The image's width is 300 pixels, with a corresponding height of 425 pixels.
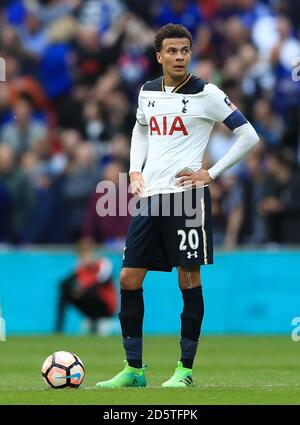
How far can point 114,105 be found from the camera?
19.4 metres

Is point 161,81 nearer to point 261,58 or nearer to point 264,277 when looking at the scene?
point 264,277

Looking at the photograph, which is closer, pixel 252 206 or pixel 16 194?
pixel 252 206

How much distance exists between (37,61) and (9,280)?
469cm

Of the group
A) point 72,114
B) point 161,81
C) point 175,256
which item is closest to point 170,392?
point 175,256

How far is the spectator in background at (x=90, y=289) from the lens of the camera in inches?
703

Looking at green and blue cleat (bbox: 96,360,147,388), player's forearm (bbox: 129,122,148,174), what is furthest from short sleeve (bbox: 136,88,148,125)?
green and blue cleat (bbox: 96,360,147,388)

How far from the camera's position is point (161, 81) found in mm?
9297

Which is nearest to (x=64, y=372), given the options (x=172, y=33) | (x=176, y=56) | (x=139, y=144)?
(x=139, y=144)

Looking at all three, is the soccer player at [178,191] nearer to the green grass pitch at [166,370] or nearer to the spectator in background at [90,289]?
the green grass pitch at [166,370]

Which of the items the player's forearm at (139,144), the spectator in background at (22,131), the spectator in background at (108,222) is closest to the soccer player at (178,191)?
the player's forearm at (139,144)

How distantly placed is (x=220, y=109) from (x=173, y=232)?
38.9 inches

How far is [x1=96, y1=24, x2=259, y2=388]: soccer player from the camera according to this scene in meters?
9.09

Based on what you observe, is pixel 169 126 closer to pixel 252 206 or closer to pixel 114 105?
pixel 252 206
